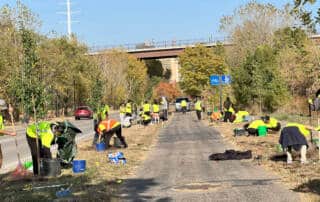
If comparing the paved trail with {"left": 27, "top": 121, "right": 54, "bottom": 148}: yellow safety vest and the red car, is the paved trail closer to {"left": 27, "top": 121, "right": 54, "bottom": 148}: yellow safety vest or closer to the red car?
{"left": 27, "top": 121, "right": 54, "bottom": 148}: yellow safety vest

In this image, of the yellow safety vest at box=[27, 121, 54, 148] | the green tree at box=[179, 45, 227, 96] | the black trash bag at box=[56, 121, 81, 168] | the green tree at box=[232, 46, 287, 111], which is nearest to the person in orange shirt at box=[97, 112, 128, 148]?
the black trash bag at box=[56, 121, 81, 168]

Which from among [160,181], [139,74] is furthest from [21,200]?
[139,74]

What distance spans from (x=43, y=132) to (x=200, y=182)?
14.0 ft

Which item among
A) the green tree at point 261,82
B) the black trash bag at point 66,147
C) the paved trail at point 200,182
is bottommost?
the paved trail at point 200,182

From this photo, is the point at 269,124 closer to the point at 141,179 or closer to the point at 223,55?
the point at 141,179

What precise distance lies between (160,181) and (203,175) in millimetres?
1289

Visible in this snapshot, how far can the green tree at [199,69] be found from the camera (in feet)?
212

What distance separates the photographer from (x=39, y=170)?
513 inches

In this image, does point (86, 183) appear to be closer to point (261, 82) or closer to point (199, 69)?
point (261, 82)

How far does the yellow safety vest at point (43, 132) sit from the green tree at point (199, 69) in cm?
5055

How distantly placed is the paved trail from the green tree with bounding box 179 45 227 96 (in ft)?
156

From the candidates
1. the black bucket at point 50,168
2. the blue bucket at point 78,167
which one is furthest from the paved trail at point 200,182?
the black bucket at point 50,168

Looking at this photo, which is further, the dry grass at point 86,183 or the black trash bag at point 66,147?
the black trash bag at point 66,147

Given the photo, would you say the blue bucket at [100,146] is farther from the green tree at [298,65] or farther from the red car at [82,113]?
the red car at [82,113]
